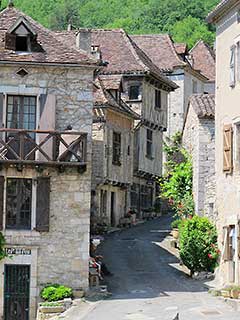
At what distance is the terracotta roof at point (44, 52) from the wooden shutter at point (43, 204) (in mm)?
3775

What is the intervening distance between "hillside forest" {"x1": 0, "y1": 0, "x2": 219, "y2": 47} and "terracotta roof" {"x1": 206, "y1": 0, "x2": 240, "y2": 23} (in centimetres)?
6398

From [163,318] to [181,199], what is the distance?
35.9ft

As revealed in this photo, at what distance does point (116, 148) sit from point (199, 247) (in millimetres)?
12339

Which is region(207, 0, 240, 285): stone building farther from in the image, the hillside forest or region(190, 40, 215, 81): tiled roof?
the hillside forest

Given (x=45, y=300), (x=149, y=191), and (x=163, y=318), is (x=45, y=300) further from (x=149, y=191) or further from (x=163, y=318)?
(x=149, y=191)

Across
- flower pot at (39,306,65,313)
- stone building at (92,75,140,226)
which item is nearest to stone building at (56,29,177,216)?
stone building at (92,75,140,226)

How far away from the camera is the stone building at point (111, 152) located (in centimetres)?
3778

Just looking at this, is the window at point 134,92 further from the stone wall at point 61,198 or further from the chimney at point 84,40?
the stone wall at point 61,198

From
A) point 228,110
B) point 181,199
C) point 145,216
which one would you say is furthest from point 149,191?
point 228,110

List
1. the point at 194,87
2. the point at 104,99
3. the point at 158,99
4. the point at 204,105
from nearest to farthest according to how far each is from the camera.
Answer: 1. the point at 204,105
2. the point at 104,99
3. the point at 158,99
4. the point at 194,87

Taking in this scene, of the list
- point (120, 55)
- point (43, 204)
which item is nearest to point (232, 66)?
point (43, 204)

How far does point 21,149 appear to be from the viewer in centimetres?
2588

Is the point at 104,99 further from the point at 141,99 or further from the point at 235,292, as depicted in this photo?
the point at 235,292

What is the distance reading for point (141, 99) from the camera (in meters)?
44.4
